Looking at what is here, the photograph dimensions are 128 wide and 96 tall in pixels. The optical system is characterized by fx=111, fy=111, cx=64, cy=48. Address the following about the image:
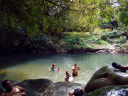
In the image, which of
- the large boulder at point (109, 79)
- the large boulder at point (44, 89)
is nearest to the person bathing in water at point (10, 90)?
the large boulder at point (44, 89)

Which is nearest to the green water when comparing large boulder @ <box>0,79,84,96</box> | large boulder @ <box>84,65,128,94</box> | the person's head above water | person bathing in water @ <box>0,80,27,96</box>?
large boulder @ <box>0,79,84,96</box>

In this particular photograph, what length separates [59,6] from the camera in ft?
17.4

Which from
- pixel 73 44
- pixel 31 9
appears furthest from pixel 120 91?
pixel 73 44

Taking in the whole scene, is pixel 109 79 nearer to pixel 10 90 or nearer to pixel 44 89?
pixel 44 89

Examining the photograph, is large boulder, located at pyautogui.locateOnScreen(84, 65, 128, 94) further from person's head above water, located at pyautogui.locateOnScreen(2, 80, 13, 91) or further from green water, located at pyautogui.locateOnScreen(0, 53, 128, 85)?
green water, located at pyautogui.locateOnScreen(0, 53, 128, 85)

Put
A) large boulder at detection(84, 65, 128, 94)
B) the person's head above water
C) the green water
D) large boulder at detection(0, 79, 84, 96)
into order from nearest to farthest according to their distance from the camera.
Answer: large boulder at detection(84, 65, 128, 94), the person's head above water, large boulder at detection(0, 79, 84, 96), the green water

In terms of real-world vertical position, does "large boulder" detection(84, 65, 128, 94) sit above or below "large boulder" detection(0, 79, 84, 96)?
above

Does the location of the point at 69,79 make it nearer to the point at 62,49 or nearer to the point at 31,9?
the point at 31,9

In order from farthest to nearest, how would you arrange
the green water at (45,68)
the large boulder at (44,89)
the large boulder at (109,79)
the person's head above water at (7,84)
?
the green water at (45,68) < the large boulder at (44,89) < the person's head above water at (7,84) < the large boulder at (109,79)

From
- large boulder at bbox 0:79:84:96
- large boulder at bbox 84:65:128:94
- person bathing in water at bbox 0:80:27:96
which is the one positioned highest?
large boulder at bbox 84:65:128:94

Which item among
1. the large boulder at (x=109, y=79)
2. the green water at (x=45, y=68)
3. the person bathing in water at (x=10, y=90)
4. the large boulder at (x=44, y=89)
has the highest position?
the large boulder at (x=109, y=79)

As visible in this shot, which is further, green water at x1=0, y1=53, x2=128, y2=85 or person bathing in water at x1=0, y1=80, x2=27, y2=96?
green water at x1=0, y1=53, x2=128, y2=85

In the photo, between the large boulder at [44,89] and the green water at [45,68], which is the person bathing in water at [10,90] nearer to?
the large boulder at [44,89]

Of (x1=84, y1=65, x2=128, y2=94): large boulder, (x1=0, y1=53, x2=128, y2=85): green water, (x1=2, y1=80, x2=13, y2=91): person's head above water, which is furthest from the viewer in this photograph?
(x1=0, y1=53, x2=128, y2=85): green water
